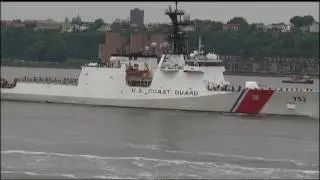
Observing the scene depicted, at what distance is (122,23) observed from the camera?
101 ft

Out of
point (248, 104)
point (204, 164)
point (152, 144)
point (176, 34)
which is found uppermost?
point (176, 34)

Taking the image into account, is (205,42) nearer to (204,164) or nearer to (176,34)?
(176,34)

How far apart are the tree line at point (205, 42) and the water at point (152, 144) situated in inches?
127

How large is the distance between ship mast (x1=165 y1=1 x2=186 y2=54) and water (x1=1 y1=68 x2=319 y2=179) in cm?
325

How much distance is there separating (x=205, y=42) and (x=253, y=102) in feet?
11.7

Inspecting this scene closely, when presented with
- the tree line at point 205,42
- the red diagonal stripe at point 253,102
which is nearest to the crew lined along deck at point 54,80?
the tree line at point 205,42

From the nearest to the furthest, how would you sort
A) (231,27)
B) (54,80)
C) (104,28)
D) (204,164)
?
(204,164) < (231,27) < (104,28) < (54,80)

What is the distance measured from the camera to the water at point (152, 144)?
14273mm

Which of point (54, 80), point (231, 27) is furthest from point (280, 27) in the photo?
point (54, 80)

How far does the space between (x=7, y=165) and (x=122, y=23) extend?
17.4 metres

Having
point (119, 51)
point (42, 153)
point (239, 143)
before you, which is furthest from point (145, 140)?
point (119, 51)

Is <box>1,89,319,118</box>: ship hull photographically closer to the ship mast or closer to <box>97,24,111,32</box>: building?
the ship mast

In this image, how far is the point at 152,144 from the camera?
742 inches

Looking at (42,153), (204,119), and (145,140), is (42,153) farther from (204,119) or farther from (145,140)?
(204,119)
